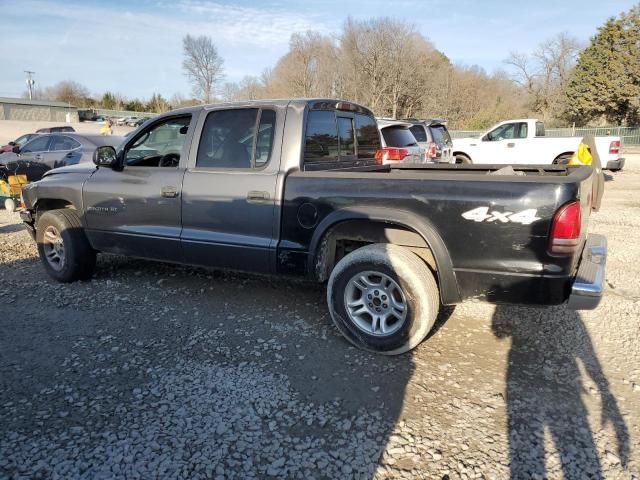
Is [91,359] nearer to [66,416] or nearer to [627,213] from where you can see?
[66,416]

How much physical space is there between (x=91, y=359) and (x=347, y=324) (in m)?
1.93

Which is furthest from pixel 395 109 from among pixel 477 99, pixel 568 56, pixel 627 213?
pixel 627 213

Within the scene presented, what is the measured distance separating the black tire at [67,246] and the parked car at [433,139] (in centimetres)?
775

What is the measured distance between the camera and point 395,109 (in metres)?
38.9

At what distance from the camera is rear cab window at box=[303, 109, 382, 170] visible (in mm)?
4047

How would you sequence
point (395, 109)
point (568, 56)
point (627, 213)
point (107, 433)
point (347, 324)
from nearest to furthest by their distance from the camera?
point (107, 433), point (347, 324), point (627, 213), point (395, 109), point (568, 56)

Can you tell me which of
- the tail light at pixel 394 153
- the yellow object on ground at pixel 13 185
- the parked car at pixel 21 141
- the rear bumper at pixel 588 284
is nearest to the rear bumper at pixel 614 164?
the tail light at pixel 394 153

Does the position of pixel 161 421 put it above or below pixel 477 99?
below

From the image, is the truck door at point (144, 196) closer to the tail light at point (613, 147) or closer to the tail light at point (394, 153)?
the tail light at point (394, 153)

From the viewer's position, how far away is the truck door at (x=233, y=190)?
3906mm

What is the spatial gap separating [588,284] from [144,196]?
3.78 metres

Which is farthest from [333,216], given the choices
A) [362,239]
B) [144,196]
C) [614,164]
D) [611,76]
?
[611,76]

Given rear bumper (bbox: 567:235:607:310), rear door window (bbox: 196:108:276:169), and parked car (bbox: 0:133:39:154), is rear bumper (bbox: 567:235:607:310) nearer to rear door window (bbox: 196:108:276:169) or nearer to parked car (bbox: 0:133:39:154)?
rear door window (bbox: 196:108:276:169)

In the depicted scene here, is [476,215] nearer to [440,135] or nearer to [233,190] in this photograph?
[233,190]
